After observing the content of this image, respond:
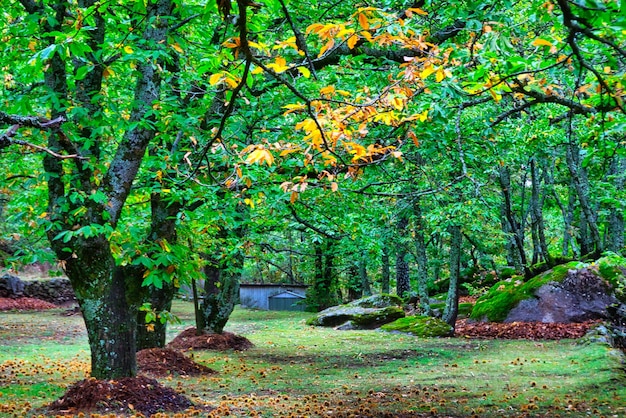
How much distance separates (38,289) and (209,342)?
60.8 ft

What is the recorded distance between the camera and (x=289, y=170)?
8.19 metres

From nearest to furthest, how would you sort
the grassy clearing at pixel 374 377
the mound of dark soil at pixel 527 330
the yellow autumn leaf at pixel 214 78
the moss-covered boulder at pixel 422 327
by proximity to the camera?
the yellow autumn leaf at pixel 214 78 < the grassy clearing at pixel 374 377 < the mound of dark soil at pixel 527 330 < the moss-covered boulder at pixel 422 327

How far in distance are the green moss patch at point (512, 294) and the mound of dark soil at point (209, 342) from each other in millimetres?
7870

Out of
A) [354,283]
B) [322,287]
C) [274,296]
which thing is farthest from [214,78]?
[274,296]

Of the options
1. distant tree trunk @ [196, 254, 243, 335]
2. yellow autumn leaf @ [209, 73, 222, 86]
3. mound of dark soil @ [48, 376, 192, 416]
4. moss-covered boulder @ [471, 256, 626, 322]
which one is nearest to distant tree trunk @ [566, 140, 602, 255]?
moss-covered boulder @ [471, 256, 626, 322]

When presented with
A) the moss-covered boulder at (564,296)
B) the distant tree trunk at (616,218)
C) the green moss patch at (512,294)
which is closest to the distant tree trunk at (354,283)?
the green moss patch at (512,294)

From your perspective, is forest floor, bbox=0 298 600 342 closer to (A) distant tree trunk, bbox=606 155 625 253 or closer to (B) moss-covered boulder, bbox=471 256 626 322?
(B) moss-covered boulder, bbox=471 256 626 322

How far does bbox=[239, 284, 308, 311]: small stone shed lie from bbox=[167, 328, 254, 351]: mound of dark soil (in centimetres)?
1741

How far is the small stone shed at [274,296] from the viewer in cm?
3300

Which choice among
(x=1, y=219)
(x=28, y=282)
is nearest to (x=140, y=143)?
(x=28, y=282)

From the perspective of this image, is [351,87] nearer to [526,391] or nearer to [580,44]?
[580,44]

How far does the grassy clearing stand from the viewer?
23.7ft

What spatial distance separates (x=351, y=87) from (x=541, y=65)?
5318 millimetres

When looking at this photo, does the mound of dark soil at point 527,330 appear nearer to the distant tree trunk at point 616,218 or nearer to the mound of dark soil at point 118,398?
the distant tree trunk at point 616,218
